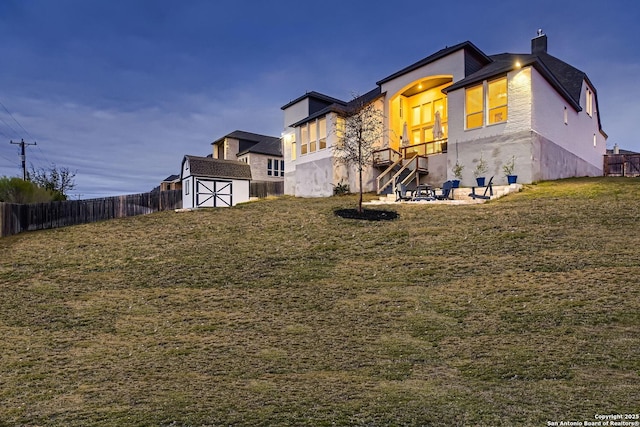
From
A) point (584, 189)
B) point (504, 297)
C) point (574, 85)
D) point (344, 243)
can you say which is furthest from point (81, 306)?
point (574, 85)

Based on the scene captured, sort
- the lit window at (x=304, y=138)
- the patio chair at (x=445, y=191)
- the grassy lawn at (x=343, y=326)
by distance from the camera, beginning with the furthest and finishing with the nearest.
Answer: the lit window at (x=304, y=138), the patio chair at (x=445, y=191), the grassy lawn at (x=343, y=326)

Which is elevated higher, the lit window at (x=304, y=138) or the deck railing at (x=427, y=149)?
the lit window at (x=304, y=138)

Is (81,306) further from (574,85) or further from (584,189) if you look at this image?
(574,85)

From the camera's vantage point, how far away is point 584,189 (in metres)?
14.1

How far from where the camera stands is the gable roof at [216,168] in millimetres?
28784

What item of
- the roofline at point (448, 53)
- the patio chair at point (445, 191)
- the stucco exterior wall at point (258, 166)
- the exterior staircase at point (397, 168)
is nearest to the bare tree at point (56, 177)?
the stucco exterior wall at point (258, 166)

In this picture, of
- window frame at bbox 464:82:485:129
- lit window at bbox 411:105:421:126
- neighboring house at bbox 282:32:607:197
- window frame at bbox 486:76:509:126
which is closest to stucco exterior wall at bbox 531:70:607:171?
neighboring house at bbox 282:32:607:197

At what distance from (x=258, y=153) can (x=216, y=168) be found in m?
6.22

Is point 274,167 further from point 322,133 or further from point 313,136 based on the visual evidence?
point 322,133

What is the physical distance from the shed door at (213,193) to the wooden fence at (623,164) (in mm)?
28221

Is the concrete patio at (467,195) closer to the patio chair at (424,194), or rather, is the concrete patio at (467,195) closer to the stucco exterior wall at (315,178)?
the patio chair at (424,194)

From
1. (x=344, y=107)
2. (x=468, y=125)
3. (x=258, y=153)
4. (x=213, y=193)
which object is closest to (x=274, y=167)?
(x=258, y=153)

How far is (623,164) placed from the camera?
2128 centimetres

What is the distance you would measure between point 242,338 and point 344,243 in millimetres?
5377
